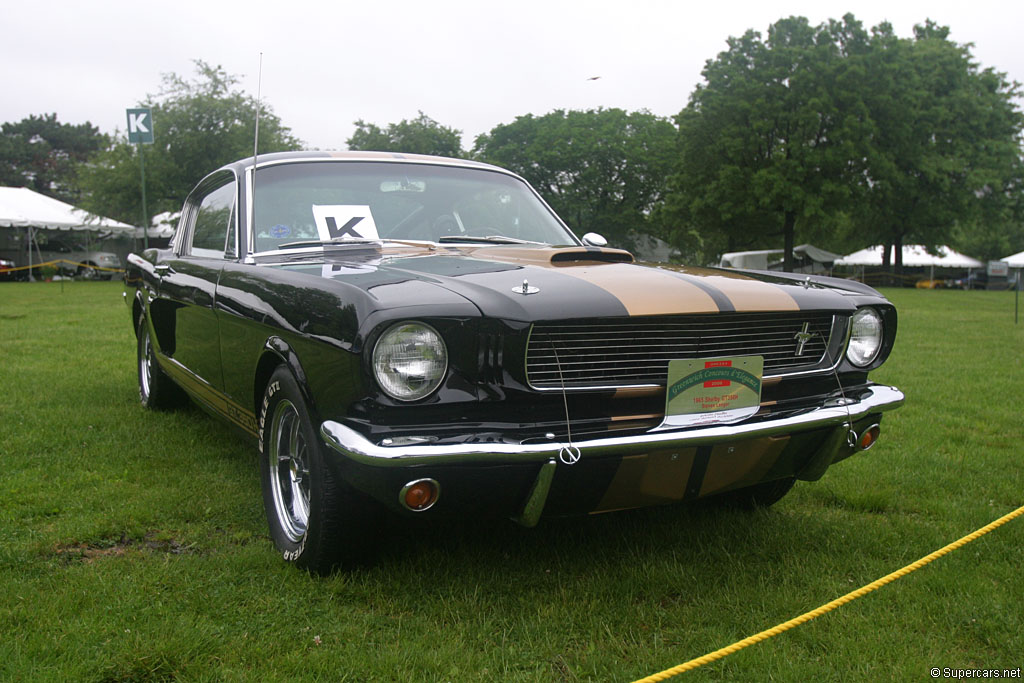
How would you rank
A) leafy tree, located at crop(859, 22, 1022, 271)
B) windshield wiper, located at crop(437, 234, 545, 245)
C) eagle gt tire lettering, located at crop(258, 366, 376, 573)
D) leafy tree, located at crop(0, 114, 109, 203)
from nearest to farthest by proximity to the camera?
eagle gt tire lettering, located at crop(258, 366, 376, 573), windshield wiper, located at crop(437, 234, 545, 245), leafy tree, located at crop(859, 22, 1022, 271), leafy tree, located at crop(0, 114, 109, 203)

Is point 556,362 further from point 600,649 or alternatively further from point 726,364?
point 600,649

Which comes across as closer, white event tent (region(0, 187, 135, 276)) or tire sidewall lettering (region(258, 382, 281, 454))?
tire sidewall lettering (region(258, 382, 281, 454))

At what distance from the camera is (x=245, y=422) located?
318 centimetres

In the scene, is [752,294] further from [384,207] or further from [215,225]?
[215,225]

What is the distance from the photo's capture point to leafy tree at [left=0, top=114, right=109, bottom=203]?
57.1 meters

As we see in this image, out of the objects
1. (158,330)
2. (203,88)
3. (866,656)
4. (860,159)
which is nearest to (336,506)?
(866,656)

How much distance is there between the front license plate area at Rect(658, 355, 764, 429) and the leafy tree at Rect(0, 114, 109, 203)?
5987 centimetres

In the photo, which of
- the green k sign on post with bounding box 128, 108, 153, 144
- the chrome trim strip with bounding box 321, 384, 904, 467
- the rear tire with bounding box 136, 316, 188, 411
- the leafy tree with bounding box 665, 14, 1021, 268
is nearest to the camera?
the chrome trim strip with bounding box 321, 384, 904, 467

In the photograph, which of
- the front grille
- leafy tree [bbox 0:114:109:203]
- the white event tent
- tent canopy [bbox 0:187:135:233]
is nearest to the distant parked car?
the white event tent

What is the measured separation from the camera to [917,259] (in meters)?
50.1

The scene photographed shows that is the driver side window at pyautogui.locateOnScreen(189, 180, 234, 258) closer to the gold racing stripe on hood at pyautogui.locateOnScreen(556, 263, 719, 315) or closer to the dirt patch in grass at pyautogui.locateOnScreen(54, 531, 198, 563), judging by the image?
the dirt patch in grass at pyautogui.locateOnScreen(54, 531, 198, 563)

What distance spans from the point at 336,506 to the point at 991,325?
13881 mm

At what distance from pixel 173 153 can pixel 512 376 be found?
33.3 metres

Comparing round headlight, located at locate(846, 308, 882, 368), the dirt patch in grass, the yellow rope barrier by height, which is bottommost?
the dirt patch in grass
